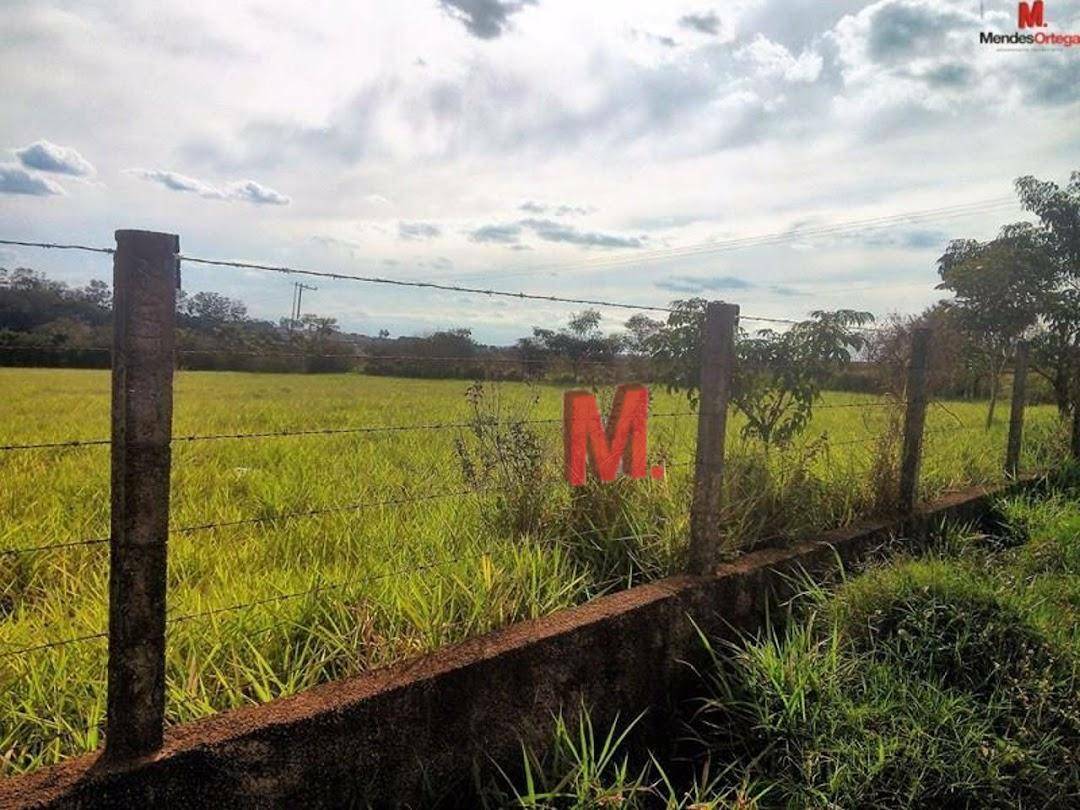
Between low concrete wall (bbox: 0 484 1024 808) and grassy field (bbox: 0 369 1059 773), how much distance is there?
20 centimetres

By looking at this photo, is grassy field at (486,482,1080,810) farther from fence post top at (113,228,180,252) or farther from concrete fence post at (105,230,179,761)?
fence post top at (113,228,180,252)

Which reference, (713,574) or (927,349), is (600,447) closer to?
(713,574)

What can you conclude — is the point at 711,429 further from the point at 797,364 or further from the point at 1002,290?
the point at 1002,290

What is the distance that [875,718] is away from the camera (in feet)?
8.80

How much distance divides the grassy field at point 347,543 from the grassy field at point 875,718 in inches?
23.0

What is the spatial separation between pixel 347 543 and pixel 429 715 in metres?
1.30

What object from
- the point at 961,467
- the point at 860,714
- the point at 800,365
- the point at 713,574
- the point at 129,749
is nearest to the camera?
the point at 129,749

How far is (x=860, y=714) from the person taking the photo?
2648mm

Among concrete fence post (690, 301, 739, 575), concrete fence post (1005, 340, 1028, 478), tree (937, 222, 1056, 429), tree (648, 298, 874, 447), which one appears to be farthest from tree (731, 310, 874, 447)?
tree (937, 222, 1056, 429)

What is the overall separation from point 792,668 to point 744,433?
72.7 inches

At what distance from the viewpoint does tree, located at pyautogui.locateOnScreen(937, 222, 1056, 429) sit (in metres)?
8.62

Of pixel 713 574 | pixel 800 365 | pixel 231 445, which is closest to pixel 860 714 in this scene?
pixel 713 574

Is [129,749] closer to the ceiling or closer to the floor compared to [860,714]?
closer to the ceiling

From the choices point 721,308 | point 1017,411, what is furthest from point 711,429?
point 1017,411
